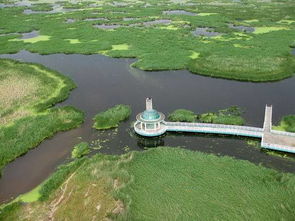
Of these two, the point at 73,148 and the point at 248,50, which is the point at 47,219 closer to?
the point at 73,148

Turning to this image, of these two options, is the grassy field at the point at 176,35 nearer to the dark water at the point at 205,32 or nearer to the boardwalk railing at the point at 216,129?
the dark water at the point at 205,32

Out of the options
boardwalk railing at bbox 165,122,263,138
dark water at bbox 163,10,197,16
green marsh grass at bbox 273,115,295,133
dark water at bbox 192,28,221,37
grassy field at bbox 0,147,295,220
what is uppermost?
grassy field at bbox 0,147,295,220

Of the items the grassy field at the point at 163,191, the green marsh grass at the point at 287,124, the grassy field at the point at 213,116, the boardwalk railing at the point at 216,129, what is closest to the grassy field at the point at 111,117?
the grassy field at the point at 213,116

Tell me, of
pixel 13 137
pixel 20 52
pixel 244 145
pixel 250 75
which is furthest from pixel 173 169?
pixel 20 52

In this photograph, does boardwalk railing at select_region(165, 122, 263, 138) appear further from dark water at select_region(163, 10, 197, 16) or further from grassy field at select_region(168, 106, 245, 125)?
dark water at select_region(163, 10, 197, 16)

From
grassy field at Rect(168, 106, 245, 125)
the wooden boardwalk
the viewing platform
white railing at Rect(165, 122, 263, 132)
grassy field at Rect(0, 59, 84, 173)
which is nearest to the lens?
the wooden boardwalk

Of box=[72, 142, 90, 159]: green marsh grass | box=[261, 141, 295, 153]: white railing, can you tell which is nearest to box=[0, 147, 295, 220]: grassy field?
box=[72, 142, 90, 159]: green marsh grass

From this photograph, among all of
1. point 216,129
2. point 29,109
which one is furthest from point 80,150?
point 216,129
